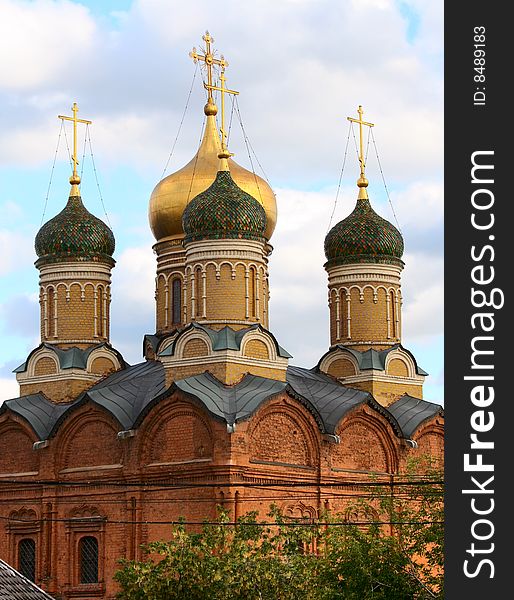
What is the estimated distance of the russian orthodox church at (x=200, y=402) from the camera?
2750 cm

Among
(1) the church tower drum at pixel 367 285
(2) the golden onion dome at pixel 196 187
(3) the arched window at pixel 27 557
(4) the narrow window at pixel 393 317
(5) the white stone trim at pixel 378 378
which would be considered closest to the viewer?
(3) the arched window at pixel 27 557

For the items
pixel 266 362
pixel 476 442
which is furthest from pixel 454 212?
pixel 266 362

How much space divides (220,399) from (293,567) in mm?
7326

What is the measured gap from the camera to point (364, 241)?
32.2m

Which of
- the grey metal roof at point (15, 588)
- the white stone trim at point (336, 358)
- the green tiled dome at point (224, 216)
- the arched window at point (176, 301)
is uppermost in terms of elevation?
the green tiled dome at point (224, 216)

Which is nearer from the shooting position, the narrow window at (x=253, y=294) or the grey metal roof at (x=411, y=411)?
the narrow window at (x=253, y=294)

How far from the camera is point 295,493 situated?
91.7ft

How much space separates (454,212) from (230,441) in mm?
14904

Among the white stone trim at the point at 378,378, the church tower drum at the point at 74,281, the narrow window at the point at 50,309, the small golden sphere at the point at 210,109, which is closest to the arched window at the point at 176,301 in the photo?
the church tower drum at the point at 74,281

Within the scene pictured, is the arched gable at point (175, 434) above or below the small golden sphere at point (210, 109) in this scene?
below

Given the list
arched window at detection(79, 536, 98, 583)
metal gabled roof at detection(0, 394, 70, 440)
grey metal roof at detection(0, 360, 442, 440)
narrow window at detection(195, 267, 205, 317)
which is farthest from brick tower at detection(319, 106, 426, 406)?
arched window at detection(79, 536, 98, 583)

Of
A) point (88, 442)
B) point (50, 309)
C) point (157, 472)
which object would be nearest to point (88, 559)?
point (88, 442)

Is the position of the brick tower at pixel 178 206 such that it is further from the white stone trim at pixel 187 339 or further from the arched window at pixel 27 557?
the arched window at pixel 27 557

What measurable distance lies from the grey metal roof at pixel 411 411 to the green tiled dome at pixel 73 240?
22.6 ft
